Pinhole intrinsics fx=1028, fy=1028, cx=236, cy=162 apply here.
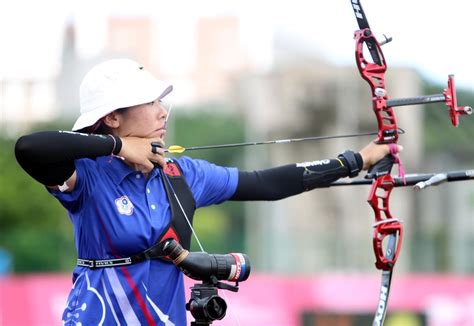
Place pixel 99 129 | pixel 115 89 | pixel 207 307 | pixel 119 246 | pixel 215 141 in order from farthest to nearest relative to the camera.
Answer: pixel 215 141
pixel 99 129
pixel 115 89
pixel 119 246
pixel 207 307

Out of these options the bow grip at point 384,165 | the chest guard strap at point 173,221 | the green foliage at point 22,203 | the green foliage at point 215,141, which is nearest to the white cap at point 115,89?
the chest guard strap at point 173,221

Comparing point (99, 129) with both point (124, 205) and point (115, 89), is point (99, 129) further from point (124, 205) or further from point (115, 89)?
point (124, 205)

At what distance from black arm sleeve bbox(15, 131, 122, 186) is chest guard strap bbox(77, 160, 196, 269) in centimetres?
28

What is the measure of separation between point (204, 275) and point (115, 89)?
753 mm

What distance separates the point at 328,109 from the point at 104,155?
80.1 ft

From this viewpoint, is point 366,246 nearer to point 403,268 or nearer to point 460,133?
point 403,268

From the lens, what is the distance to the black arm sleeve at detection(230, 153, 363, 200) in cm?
386

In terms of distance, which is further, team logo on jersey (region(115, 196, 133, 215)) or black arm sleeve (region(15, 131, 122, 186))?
team logo on jersey (region(115, 196, 133, 215))

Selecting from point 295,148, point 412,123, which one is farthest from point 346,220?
point 412,123

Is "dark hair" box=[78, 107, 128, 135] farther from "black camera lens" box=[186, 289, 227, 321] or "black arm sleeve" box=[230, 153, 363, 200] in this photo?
"black camera lens" box=[186, 289, 227, 321]

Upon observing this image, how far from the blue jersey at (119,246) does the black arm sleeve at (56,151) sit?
11 centimetres

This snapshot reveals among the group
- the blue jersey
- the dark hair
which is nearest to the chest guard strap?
the blue jersey

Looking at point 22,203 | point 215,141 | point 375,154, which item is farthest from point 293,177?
point 215,141

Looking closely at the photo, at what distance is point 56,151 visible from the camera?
331cm
